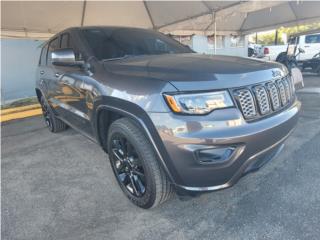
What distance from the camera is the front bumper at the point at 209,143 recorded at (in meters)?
1.85

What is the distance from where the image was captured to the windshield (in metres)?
2.99

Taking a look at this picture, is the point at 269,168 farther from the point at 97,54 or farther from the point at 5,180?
the point at 5,180

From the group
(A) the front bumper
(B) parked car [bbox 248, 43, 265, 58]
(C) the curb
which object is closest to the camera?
(A) the front bumper

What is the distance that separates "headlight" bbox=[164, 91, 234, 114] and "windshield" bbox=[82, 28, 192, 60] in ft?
4.13

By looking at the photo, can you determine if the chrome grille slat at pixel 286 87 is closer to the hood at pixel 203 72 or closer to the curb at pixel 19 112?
the hood at pixel 203 72

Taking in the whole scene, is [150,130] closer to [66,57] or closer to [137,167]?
[137,167]

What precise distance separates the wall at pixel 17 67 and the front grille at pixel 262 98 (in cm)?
874

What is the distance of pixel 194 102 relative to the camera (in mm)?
1900

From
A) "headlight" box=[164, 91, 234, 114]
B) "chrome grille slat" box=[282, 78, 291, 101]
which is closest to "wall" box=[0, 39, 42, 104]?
"headlight" box=[164, 91, 234, 114]

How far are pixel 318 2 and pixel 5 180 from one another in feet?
34.0

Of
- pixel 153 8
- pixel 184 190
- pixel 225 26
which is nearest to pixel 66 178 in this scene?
pixel 184 190

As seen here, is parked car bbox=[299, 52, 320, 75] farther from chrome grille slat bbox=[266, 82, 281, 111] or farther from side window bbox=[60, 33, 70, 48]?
side window bbox=[60, 33, 70, 48]

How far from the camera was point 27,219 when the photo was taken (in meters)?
2.47

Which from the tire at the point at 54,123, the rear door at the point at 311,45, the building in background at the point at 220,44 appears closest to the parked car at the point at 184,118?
the tire at the point at 54,123
